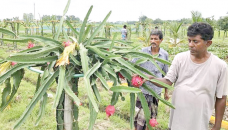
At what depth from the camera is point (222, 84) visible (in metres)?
1.59

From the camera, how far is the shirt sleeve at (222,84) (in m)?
1.58

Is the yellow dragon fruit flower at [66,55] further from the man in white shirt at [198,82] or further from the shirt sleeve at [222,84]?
the shirt sleeve at [222,84]

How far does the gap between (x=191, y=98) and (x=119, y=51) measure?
2.27ft

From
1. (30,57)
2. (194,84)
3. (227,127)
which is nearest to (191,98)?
(194,84)

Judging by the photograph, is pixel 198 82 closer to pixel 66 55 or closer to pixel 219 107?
pixel 219 107

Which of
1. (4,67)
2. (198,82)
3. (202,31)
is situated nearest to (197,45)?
(202,31)

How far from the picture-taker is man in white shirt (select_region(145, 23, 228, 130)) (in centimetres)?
156

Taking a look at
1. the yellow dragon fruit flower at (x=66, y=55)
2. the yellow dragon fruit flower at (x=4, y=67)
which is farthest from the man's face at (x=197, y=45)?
the yellow dragon fruit flower at (x=4, y=67)

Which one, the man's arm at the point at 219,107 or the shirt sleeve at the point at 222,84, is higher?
the shirt sleeve at the point at 222,84

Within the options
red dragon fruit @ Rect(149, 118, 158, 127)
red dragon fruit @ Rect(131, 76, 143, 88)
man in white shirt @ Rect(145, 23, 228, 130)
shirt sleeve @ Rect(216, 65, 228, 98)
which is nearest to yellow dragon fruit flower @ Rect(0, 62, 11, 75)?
red dragon fruit @ Rect(131, 76, 143, 88)

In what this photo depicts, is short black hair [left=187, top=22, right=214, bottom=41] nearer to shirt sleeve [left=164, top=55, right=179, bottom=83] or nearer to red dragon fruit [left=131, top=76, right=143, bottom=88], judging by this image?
shirt sleeve [left=164, top=55, right=179, bottom=83]

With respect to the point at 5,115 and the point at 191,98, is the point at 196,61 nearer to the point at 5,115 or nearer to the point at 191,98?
the point at 191,98

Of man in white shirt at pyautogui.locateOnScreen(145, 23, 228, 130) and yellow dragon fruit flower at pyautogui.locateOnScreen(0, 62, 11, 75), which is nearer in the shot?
yellow dragon fruit flower at pyautogui.locateOnScreen(0, 62, 11, 75)

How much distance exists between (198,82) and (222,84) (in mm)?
170
